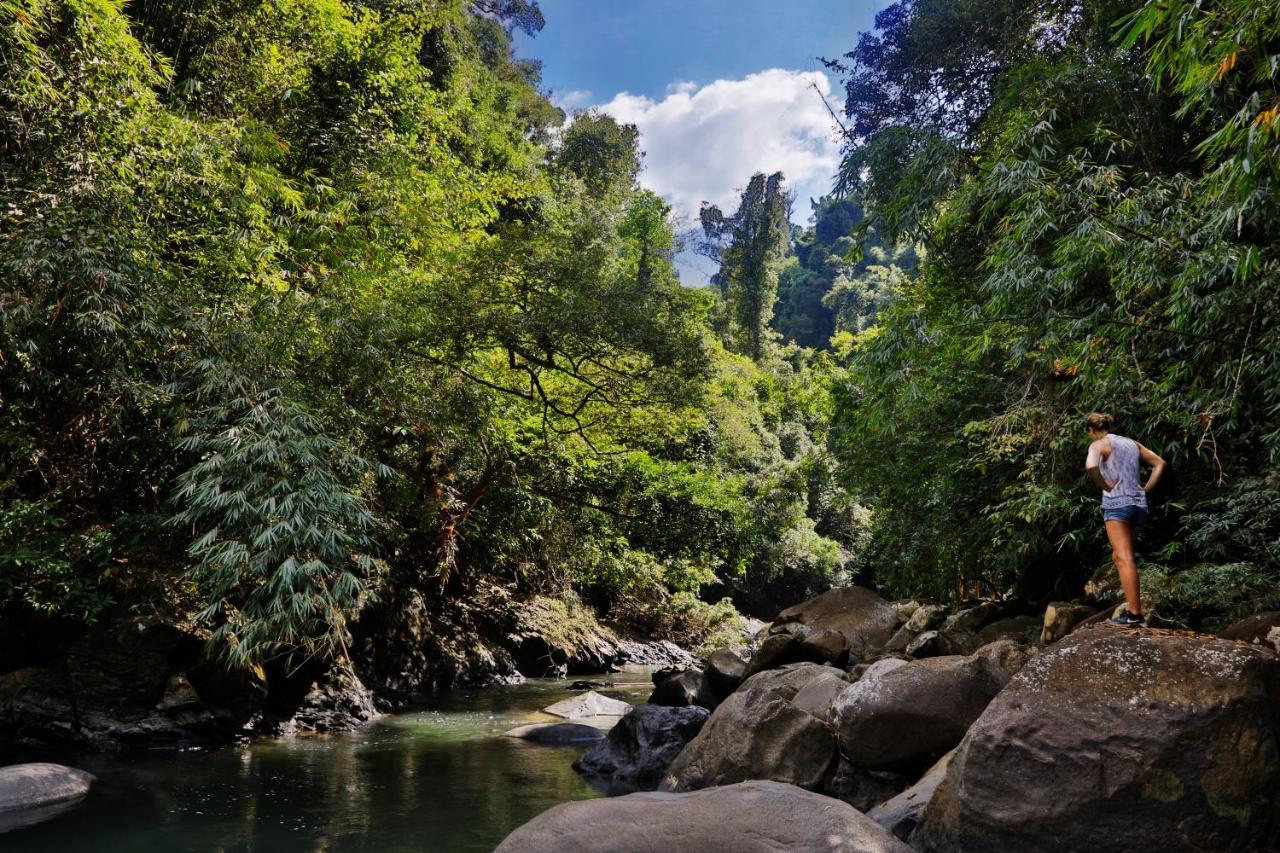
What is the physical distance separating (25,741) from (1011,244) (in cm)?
992

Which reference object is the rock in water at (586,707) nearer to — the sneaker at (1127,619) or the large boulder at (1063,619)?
the large boulder at (1063,619)

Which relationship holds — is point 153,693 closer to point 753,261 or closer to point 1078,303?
point 1078,303

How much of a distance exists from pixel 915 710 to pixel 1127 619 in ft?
4.71

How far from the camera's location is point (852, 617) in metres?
11.6

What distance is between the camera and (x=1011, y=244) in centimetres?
751

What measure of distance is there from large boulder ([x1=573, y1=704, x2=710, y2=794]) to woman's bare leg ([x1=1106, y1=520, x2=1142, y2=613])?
3733 millimetres

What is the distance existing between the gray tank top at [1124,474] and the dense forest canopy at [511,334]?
0.90 m

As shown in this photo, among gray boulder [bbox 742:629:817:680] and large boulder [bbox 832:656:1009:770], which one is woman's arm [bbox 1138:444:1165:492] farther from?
gray boulder [bbox 742:629:817:680]

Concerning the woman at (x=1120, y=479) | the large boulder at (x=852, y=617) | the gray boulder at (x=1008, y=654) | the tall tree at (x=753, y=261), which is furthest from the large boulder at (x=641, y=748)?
the tall tree at (x=753, y=261)

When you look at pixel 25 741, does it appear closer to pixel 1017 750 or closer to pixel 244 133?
pixel 244 133

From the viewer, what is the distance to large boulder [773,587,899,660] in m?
10.9

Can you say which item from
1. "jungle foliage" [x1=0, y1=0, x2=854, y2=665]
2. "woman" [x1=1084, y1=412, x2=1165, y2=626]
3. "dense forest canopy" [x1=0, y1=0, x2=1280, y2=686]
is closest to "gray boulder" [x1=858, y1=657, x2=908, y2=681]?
"woman" [x1=1084, y1=412, x2=1165, y2=626]

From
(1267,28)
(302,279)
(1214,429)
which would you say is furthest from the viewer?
(302,279)

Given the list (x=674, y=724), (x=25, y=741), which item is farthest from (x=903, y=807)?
(x=25, y=741)
